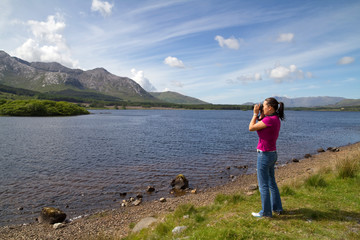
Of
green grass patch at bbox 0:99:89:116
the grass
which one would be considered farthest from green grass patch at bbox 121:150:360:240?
green grass patch at bbox 0:99:89:116

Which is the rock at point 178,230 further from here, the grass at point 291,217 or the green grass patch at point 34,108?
the green grass patch at point 34,108

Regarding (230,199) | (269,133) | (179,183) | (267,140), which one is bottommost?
(179,183)

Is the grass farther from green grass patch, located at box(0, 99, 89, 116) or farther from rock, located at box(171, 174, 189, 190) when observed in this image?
green grass patch, located at box(0, 99, 89, 116)

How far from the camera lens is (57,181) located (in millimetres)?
20141

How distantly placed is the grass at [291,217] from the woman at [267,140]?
868 mm

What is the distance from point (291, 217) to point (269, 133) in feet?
9.90

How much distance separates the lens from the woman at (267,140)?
21.9ft

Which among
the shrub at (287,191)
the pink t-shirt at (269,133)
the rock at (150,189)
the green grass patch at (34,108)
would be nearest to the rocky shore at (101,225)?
the rock at (150,189)

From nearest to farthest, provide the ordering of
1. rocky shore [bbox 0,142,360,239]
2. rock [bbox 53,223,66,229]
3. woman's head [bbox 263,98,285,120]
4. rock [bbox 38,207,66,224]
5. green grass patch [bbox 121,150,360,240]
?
green grass patch [bbox 121,150,360,240], woman's head [bbox 263,98,285,120], rocky shore [bbox 0,142,360,239], rock [bbox 53,223,66,229], rock [bbox 38,207,66,224]

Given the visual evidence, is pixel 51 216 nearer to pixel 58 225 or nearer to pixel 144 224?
pixel 58 225

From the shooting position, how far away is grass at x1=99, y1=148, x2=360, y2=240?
19.9ft

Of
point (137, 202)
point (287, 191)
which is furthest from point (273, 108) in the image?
point (137, 202)

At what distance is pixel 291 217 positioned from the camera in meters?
7.20

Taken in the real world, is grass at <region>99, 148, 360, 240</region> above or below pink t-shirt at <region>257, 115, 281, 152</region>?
below
